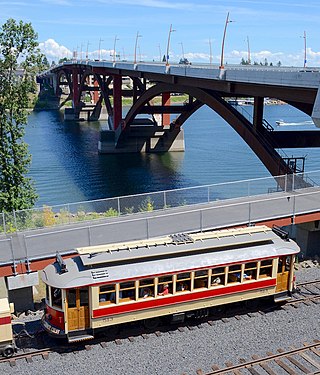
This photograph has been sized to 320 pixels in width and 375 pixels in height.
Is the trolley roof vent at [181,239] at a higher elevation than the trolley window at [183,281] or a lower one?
higher

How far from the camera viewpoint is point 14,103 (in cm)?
2377

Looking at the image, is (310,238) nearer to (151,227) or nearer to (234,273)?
(151,227)

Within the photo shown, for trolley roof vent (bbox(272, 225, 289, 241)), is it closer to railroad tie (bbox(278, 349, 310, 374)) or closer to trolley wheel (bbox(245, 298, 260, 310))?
trolley wheel (bbox(245, 298, 260, 310))

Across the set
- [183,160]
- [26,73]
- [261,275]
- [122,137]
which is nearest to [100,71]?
[122,137]

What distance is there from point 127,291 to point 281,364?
464 cm

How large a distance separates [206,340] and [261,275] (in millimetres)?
2824

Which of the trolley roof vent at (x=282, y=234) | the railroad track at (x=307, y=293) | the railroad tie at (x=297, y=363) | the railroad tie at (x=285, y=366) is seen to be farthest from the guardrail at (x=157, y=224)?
the railroad tie at (x=285, y=366)

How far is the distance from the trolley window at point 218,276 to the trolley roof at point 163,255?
0.29 metres

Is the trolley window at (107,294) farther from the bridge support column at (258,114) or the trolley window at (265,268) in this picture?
the bridge support column at (258,114)

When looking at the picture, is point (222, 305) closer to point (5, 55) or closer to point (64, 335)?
point (64, 335)

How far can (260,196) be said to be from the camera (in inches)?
919

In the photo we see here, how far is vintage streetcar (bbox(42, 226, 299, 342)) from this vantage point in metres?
13.7

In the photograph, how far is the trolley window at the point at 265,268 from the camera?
15.6m

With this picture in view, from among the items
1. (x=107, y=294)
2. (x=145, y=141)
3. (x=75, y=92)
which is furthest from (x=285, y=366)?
(x=75, y=92)
